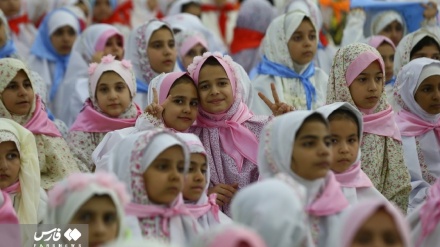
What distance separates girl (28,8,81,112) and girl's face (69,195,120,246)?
538 centimetres

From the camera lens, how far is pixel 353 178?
18.6 ft

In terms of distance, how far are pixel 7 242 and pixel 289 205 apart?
1689 millimetres

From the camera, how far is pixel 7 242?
17.5ft

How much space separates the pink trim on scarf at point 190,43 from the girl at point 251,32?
1.21 metres

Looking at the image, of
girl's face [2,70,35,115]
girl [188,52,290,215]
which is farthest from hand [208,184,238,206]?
girl's face [2,70,35,115]

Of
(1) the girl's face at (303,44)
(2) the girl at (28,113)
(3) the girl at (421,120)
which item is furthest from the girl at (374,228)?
(1) the girl's face at (303,44)

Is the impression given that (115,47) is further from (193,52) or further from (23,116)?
(23,116)

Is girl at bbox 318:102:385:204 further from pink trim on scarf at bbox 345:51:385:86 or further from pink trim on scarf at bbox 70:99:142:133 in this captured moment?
pink trim on scarf at bbox 70:99:142:133

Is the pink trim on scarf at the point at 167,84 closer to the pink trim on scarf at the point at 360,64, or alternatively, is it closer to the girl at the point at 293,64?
the pink trim on scarf at the point at 360,64

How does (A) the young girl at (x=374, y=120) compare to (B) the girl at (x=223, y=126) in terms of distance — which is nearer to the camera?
(B) the girl at (x=223, y=126)

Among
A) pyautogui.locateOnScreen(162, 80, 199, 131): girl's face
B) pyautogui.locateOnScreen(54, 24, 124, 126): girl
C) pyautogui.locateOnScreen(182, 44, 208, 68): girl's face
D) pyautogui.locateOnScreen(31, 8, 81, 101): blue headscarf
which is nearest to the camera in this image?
pyautogui.locateOnScreen(162, 80, 199, 131): girl's face

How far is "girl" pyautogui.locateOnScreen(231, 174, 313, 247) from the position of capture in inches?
169

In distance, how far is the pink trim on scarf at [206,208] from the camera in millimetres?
5383

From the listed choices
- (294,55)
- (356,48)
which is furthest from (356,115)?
(294,55)
